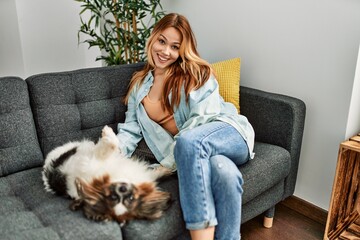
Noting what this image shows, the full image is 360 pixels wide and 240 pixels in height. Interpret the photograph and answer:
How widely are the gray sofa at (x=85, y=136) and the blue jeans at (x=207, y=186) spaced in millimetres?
80

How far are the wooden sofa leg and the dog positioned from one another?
72 cm

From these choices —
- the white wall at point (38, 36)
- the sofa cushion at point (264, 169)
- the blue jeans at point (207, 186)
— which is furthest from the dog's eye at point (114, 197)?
the white wall at point (38, 36)

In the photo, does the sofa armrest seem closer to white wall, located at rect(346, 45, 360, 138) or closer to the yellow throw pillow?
the yellow throw pillow

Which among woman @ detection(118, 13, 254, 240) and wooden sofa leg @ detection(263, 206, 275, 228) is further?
wooden sofa leg @ detection(263, 206, 275, 228)

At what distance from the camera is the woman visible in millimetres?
1407

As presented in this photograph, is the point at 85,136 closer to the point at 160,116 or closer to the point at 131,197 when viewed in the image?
the point at 160,116

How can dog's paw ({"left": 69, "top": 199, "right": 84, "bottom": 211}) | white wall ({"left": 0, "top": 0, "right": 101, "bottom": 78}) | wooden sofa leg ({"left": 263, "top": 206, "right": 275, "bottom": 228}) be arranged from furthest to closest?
white wall ({"left": 0, "top": 0, "right": 101, "bottom": 78})
wooden sofa leg ({"left": 263, "top": 206, "right": 275, "bottom": 228})
dog's paw ({"left": 69, "top": 199, "right": 84, "bottom": 211})

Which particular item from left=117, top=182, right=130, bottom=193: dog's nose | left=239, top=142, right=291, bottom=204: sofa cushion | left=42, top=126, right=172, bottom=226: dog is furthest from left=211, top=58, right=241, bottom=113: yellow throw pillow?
left=117, top=182, right=130, bottom=193: dog's nose

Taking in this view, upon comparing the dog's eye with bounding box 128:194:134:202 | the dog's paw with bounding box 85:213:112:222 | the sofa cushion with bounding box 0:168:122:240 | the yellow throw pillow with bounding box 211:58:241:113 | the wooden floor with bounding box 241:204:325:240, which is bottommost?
the wooden floor with bounding box 241:204:325:240

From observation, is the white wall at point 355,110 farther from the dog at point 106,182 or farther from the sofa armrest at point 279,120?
the dog at point 106,182

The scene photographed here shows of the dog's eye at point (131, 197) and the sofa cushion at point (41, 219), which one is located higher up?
the dog's eye at point (131, 197)

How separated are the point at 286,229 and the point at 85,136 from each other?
48.6 inches

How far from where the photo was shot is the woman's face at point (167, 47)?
5.89 feet

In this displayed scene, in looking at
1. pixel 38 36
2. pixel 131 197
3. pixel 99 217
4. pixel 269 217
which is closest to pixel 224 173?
pixel 131 197
